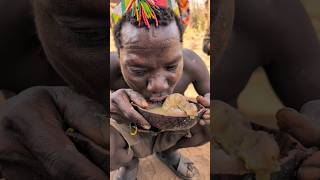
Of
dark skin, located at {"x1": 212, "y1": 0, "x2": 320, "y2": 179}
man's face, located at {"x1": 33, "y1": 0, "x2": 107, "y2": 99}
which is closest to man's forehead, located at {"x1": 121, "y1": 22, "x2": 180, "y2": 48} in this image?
man's face, located at {"x1": 33, "y1": 0, "x2": 107, "y2": 99}

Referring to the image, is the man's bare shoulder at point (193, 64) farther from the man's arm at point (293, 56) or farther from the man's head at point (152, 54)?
the man's arm at point (293, 56)

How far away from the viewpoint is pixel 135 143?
1322mm

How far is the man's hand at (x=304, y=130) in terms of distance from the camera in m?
1.47

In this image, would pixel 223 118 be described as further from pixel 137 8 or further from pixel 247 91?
pixel 137 8

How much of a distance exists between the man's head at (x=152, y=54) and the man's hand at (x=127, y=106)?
2 centimetres

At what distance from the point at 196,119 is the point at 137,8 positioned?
1.10ft

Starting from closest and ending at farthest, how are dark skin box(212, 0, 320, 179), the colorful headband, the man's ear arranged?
the colorful headband < the man's ear < dark skin box(212, 0, 320, 179)

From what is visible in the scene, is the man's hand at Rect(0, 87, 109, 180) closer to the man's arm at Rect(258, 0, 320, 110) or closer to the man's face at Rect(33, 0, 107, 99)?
the man's face at Rect(33, 0, 107, 99)

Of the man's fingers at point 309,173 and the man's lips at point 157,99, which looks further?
the man's fingers at point 309,173

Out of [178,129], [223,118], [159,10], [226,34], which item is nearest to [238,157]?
[223,118]

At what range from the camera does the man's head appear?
1253 mm

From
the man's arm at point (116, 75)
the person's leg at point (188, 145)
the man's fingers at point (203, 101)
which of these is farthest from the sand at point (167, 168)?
the man's arm at point (116, 75)

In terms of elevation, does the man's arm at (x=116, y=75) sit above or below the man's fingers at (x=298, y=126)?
above

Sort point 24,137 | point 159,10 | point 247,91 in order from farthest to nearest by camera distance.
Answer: point 247,91 < point 24,137 < point 159,10
